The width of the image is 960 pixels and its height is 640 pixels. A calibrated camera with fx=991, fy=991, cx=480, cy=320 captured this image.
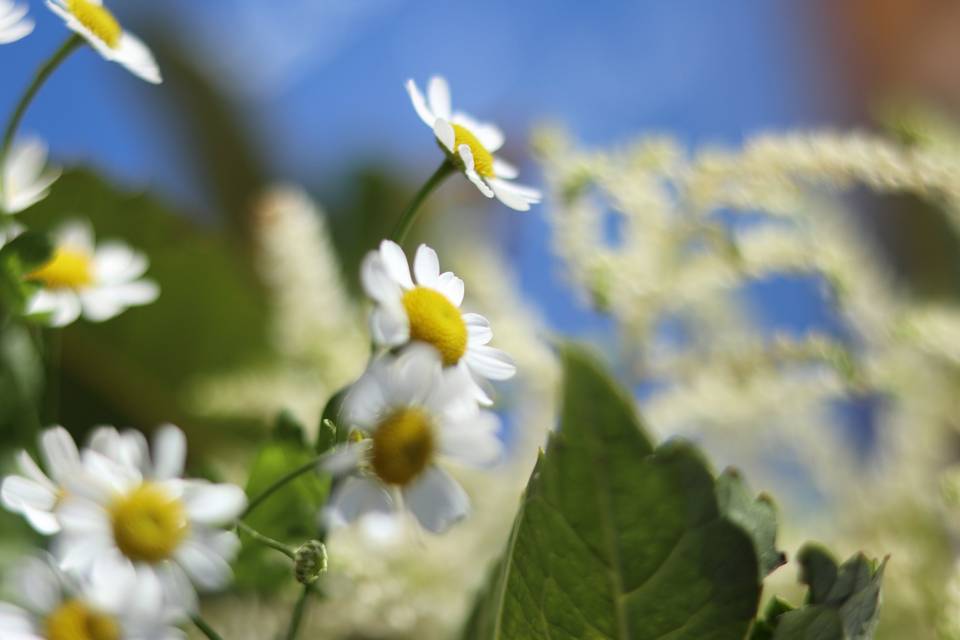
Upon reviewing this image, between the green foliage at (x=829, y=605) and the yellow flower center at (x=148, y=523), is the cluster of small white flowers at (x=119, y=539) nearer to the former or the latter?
the yellow flower center at (x=148, y=523)

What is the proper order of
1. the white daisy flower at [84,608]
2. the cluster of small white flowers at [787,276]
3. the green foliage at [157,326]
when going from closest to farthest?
the white daisy flower at [84,608], the cluster of small white flowers at [787,276], the green foliage at [157,326]

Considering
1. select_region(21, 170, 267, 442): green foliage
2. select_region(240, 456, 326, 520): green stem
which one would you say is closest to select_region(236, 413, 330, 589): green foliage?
select_region(240, 456, 326, 520): green stem

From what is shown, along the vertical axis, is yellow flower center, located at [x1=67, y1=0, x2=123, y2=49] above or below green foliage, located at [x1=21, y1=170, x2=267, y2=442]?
below

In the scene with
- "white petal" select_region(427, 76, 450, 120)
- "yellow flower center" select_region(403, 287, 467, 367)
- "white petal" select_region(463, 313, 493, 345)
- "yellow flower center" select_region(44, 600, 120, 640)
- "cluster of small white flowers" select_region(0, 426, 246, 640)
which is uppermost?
"white petal" select_region(427, 76, 450, 120)

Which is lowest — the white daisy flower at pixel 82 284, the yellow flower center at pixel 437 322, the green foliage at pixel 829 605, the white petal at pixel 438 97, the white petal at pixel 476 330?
the green foliage at pixel 829 605

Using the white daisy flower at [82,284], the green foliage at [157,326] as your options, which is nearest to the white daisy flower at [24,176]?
the white daisy flower at [82,284]

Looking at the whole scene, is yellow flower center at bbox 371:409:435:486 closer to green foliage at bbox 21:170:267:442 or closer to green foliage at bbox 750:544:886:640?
green foliage at bbox 750:544:886:640

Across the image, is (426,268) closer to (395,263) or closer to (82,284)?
(395,263)
